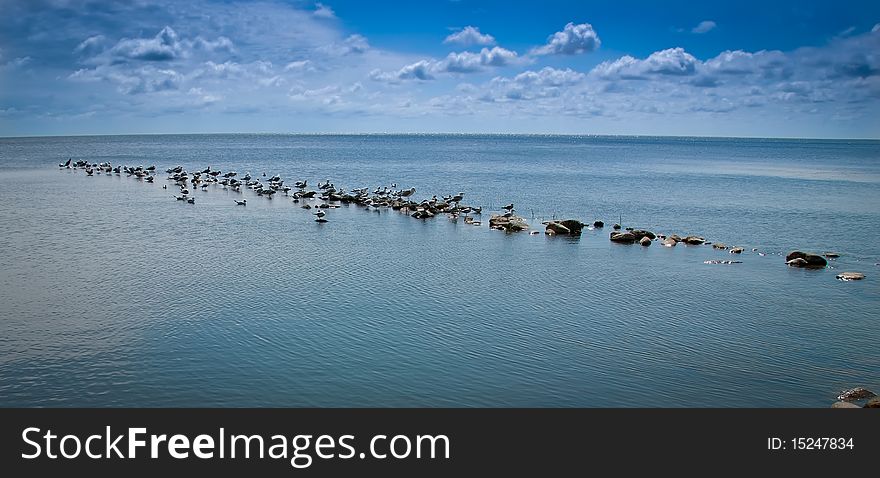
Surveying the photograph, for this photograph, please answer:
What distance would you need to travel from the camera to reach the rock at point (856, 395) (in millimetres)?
26562

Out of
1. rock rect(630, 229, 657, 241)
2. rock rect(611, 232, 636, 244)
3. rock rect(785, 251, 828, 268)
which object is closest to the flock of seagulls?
rock rect(611, 232, 636, 244)

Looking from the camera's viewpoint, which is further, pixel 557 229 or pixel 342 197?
pixel 342 197

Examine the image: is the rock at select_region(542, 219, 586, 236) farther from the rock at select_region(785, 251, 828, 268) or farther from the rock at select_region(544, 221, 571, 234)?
the rock at select_region(785, 251, 828, 268)

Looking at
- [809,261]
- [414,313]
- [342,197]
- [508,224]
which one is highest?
[342,197]

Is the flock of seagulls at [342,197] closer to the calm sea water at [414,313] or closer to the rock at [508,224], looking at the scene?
the rock at [508,224]

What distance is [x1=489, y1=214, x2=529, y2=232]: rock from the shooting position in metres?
66.5

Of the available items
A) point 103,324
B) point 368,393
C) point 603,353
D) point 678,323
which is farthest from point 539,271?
point 103,324

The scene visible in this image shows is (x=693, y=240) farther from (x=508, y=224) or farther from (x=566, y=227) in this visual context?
(x=508, y=224)

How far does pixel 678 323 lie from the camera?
3659cm

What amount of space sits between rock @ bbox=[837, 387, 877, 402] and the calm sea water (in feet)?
2.22

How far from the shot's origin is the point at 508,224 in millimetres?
66875

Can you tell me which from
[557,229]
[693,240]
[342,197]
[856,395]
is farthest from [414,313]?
[342,197]

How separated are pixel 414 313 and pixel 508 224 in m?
31.0

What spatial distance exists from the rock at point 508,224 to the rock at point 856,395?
40787 millimetres
